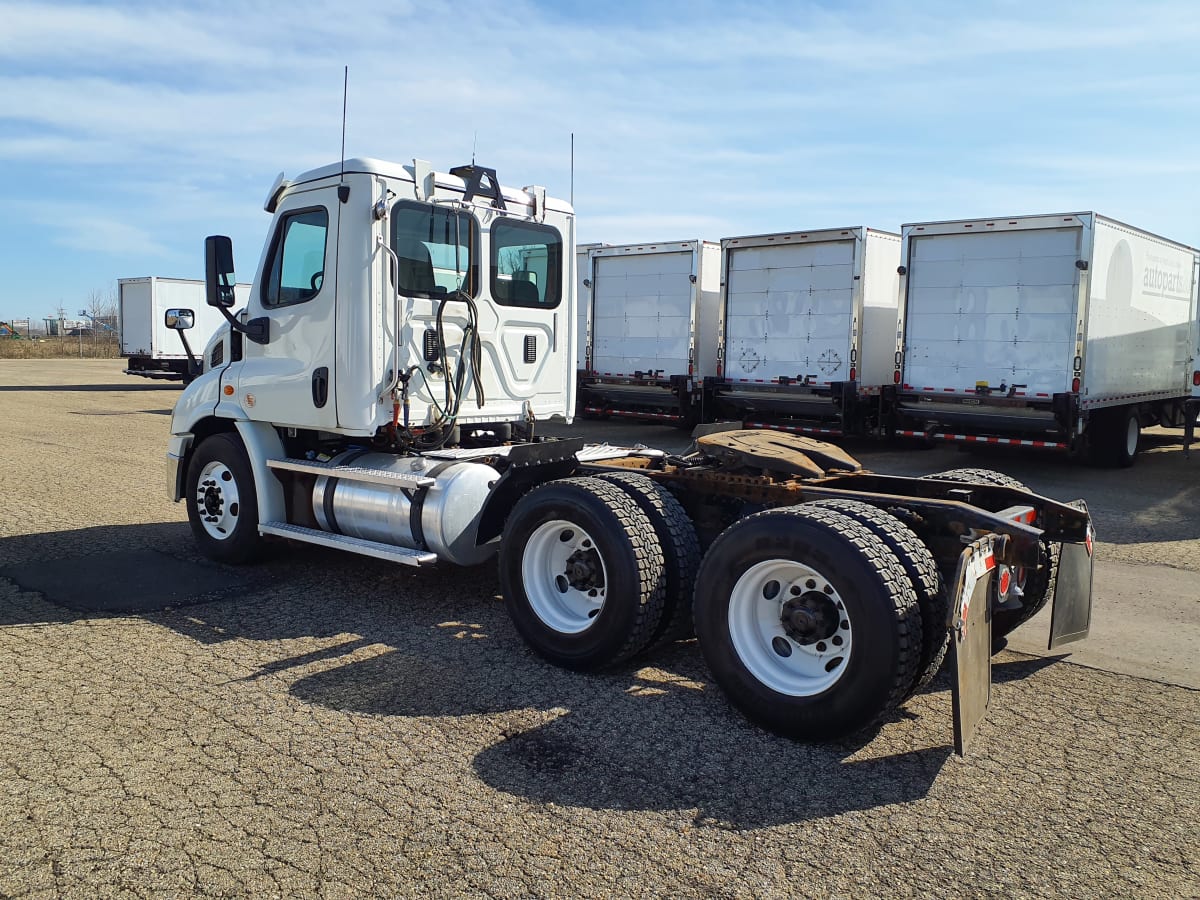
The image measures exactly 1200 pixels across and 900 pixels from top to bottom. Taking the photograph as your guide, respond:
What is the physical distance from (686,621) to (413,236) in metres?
3.24

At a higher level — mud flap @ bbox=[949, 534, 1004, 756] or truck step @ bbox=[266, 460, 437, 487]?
truck step @ bbox=[266, 460, 437, 487]

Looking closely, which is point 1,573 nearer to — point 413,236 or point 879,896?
point 413,236

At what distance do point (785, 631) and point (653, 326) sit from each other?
13.2 metres

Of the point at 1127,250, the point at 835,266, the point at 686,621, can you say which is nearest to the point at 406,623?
the point at 686,621

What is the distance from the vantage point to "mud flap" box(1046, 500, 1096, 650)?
17.3 ft

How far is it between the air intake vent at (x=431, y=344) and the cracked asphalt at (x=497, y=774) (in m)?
1.70

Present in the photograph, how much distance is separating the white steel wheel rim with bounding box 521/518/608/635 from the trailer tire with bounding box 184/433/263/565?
2.77 metres

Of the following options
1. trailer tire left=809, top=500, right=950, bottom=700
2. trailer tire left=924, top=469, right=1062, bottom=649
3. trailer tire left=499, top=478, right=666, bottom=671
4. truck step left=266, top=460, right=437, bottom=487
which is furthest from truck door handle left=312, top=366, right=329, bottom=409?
trailer tire left=924, top=469, right=1062, bottom=649

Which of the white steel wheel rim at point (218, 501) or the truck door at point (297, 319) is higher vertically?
the truck door at point (297, 319)

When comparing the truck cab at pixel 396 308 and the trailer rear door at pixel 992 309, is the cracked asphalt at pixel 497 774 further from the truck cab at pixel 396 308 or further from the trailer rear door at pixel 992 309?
the trailer rear door at pixel 992 309

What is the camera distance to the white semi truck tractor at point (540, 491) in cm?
427

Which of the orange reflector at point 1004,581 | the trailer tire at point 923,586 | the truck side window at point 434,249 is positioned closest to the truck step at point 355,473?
the truck side window at point 434,249

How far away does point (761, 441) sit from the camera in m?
5.63

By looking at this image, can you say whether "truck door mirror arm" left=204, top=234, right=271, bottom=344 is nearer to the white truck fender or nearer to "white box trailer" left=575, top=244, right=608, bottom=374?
the white truck fender
